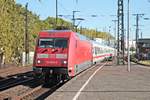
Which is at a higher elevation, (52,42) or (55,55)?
(52,42)

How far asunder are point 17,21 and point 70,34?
39540 mm

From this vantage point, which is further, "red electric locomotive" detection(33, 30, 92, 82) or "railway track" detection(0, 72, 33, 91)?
"railway track" detection(0, 72, 33, 91)

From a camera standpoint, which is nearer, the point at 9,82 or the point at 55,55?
the point at 55,55

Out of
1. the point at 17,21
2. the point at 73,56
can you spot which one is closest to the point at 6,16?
the point at 17,21

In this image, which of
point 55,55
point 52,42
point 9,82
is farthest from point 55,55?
point 9,82

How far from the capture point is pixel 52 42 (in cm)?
2400

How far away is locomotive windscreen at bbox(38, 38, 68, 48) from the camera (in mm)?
23828

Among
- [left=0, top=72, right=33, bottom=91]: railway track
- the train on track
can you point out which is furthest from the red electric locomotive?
[left=0, top=72, right=33, bottom=91]: railway track

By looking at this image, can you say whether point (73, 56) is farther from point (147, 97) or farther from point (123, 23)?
point (123, 23)

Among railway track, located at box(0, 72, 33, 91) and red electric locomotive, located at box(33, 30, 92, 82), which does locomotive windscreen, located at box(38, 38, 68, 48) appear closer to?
red electric locomotive, located at box(33, 30, 92, 82)

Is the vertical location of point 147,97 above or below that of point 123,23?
below

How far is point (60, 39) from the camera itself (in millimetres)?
23953

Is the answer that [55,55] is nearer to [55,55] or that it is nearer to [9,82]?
[55,55]

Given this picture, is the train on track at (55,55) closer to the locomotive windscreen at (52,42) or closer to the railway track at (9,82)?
the locomotive windscreen at (52,42)
